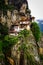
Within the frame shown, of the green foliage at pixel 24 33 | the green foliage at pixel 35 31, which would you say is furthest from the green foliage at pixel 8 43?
the green foliage at pixel 35 31

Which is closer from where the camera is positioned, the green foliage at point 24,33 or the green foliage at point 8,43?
the green foliage at point 8,43

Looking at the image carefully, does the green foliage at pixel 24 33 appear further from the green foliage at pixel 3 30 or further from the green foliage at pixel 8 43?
the green foliage at pixel 8 43

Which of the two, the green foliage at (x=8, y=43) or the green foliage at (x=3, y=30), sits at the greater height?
the green foliage at (x=3, y=30)

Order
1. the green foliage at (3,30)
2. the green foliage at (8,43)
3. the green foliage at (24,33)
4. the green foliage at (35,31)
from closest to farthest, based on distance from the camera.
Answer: the green foliage at (8,43) < the green foliage at (3,30) < the green foliage at (24,33) < the green foliage at (35,31)

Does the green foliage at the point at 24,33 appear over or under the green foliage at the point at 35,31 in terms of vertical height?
over

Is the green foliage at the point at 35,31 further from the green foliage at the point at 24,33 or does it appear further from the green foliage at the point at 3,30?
the green foliage at the point at 3,30

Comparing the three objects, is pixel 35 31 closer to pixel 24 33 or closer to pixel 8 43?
pixel 24 33

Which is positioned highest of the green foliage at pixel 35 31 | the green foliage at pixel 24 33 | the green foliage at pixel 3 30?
the green foliage at pixel 3 30

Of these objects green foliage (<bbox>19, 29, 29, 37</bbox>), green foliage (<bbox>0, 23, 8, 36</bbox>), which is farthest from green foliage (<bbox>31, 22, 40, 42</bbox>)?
green foliage (<bbox>0, 23, 8, 36</bbox>)

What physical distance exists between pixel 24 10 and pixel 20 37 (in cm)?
208

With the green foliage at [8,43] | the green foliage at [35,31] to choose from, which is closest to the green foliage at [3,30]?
the green foliage at [8,43]

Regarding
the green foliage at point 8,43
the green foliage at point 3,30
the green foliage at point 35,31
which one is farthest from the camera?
the green foliage at point 35,31

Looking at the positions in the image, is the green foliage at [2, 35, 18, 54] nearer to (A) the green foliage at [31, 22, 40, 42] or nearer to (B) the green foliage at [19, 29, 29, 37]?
(B) the green foliage at [19, 29, 29, 37]

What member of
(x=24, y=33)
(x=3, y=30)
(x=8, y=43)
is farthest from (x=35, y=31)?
(x=8, y=43)
